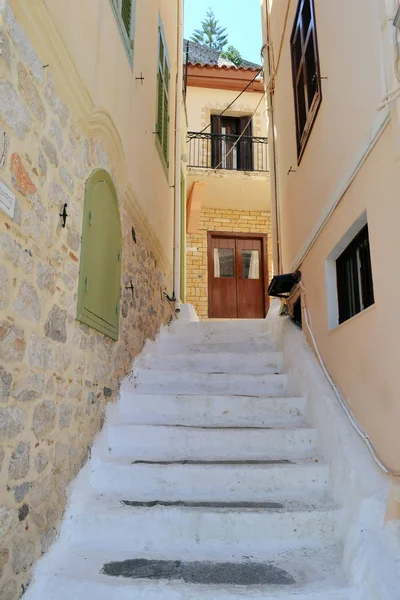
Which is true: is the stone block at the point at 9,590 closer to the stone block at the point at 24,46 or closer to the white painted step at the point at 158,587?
the white painted step at the point at 158,587

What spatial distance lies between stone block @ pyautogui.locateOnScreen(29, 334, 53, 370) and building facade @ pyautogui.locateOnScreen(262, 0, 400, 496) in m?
1.76

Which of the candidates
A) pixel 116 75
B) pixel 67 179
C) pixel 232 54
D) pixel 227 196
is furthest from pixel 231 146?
pixel 232 54

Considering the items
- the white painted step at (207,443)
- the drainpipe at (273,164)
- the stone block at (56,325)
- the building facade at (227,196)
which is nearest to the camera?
the stone block at (56,325)

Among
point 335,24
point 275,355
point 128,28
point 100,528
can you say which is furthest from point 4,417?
point 128,28

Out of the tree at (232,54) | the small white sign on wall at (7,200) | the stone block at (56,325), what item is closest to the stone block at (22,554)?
the stone block at (56,325)

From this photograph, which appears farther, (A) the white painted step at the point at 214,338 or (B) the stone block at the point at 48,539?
(A) the white painted step at the point at 214,338

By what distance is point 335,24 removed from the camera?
3.38 metres

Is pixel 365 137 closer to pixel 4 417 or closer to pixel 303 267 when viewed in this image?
pixel 303 267

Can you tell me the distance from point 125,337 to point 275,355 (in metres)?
1.54

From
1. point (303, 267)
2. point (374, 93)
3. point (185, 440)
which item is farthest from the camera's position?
point (303, 267)

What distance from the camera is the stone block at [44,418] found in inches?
86.4

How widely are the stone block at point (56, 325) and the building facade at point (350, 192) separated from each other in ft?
5.71

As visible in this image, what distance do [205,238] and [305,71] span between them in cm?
581

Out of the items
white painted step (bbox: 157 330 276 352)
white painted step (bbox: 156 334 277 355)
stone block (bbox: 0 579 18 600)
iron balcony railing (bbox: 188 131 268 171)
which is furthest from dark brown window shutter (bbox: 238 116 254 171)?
stone block (bbox: 0 579 18 600)
